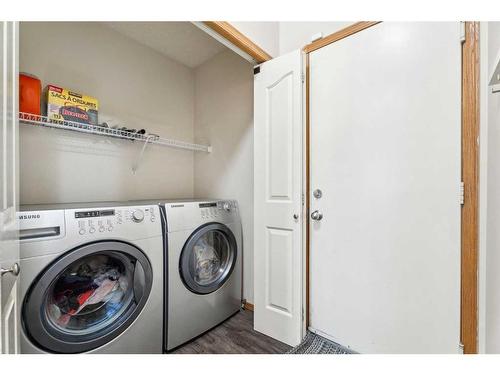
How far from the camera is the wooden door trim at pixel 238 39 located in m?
1.20

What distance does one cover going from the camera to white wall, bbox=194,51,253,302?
1.95m

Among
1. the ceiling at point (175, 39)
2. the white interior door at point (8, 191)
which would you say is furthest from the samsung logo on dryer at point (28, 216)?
the ceiling at point (175, 39)

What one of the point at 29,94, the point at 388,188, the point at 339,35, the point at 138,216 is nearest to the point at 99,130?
the point at 29,94

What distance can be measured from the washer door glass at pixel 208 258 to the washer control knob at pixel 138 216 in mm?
356

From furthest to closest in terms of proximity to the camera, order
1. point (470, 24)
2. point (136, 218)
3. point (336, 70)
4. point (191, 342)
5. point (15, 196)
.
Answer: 1. point (191, 342)
2. point (336, 70)
3. point (136, 218)
4. point (470, 24)
5. point (15, 196)

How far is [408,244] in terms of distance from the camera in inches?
44.2

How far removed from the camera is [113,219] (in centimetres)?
116

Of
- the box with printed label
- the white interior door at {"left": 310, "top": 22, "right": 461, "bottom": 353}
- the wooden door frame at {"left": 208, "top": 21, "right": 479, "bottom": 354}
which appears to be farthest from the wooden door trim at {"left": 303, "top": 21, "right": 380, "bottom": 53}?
the box with printed label

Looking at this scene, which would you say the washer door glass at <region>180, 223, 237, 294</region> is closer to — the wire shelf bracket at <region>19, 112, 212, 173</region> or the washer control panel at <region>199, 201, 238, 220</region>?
the washer control panel at <region>199, 201, 238, 220</region>

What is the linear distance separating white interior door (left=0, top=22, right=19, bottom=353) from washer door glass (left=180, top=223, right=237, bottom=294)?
796 millimetres

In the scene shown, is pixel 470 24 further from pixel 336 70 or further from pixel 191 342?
pixel 191 342

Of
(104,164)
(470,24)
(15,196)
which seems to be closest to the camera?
(15,196)

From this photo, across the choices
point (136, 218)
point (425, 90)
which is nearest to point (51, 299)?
point (136, 218)

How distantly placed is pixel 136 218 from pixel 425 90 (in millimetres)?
1694
